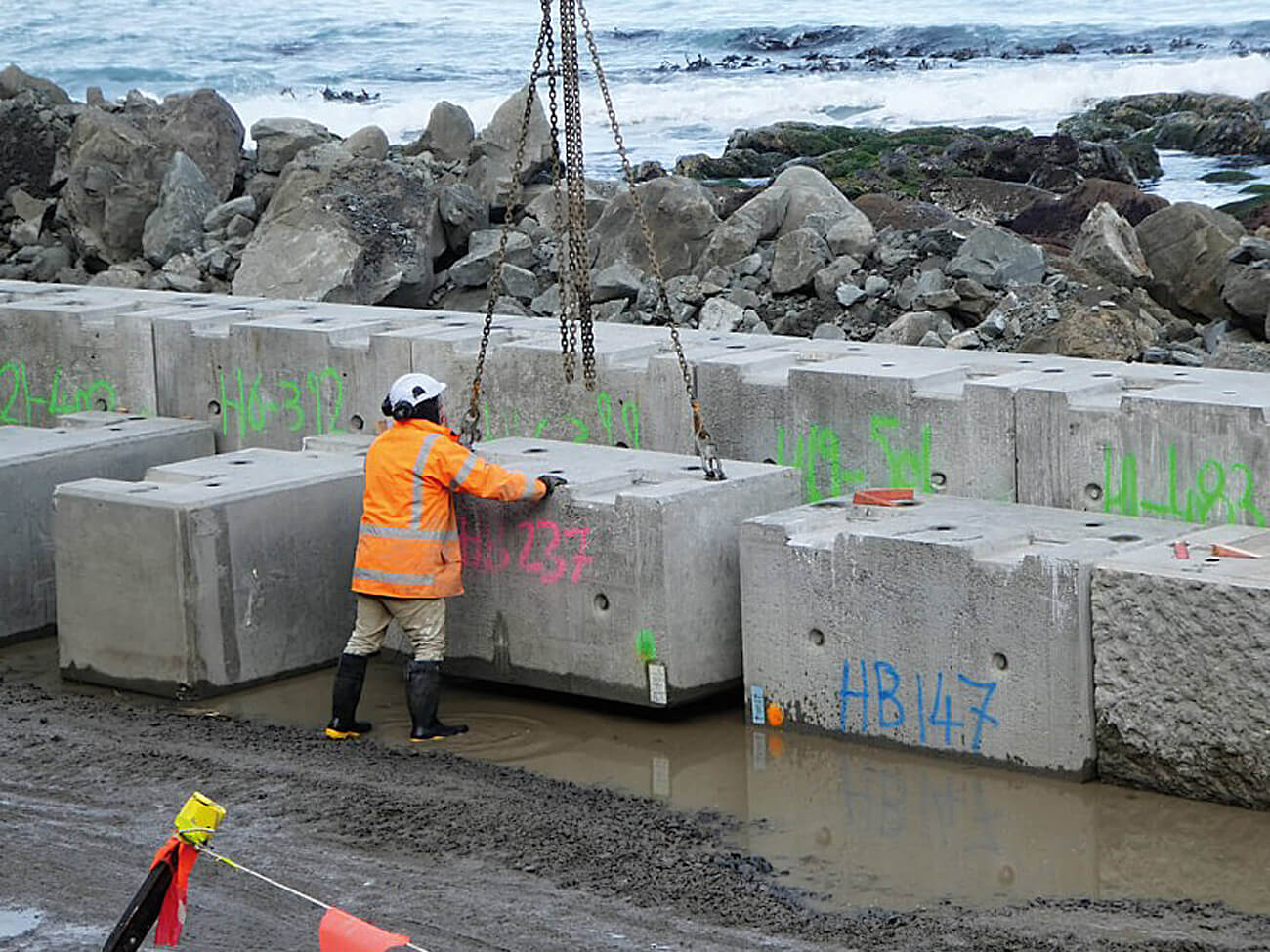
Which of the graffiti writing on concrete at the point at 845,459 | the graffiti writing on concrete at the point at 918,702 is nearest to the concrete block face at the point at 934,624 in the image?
the graffiti writing on concrete at the point at 918,702

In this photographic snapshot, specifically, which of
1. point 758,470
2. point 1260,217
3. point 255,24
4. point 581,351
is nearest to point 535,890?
point 758,470

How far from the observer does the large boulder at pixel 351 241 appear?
782 inches

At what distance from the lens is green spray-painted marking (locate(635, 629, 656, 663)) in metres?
9.20

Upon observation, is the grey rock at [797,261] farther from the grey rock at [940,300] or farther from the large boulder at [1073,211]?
the large boulder at [1073,211]

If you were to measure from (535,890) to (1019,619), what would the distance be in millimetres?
2289

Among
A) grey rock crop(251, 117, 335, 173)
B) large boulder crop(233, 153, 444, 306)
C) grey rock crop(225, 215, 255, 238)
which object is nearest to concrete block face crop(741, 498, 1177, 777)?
large boulder crop(233, 153, 444, 306)

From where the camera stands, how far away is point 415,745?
29.9ft

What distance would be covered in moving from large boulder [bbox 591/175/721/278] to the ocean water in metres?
28.7

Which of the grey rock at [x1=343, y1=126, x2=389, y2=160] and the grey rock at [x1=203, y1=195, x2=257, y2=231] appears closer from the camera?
the grey rock at [x1=203, y1=195, x2=257, y2=231]

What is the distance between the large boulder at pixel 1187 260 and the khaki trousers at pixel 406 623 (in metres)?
9.96

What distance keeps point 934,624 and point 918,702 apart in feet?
1.16

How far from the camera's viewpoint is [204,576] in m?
9.78

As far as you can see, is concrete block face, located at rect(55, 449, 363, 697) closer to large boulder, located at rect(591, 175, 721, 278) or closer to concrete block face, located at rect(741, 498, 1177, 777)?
concrete block face, located at rect(741, 498, 1177, 777)

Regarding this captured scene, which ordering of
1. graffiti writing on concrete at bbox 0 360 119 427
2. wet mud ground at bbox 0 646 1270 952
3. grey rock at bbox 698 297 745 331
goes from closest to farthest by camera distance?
wet mud ground at bbox 0 646 1270 952, graffiti writing on concrete at bbox 0 360 119 427, grey rock at bbox 698 297 745 331
